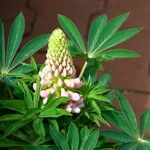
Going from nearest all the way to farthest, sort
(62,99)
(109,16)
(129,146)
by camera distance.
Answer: (62,99), (129,146), (109,16)

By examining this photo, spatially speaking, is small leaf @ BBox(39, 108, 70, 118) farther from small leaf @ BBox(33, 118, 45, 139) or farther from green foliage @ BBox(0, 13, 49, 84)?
green foliage @ BBox(0, 13, 49, 84)

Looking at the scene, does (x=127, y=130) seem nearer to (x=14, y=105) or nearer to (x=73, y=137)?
(x=73, y=137)

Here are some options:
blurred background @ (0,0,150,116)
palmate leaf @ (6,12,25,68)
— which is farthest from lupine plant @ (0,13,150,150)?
blurred background @ (0,0,150,116)

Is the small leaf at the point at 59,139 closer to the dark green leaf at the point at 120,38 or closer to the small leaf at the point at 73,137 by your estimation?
the small leaf at the point at 73,137

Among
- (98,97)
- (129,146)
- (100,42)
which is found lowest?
(129,146)

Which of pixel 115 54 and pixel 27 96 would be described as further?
pixel 115 54

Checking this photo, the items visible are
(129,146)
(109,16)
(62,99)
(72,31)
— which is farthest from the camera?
(109,16)

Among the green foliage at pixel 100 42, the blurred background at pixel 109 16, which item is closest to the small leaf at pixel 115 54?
the green foliage at pixel 100 42

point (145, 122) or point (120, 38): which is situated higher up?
point (120, 38)

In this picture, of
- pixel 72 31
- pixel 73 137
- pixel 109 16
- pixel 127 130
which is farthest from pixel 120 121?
pixel 109 16
